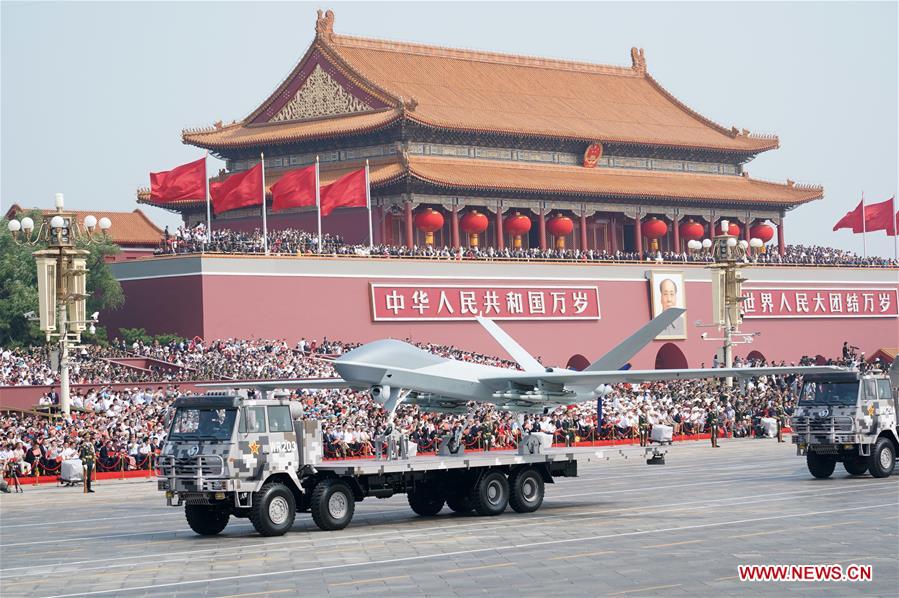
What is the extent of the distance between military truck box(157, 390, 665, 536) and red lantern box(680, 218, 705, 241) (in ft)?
186

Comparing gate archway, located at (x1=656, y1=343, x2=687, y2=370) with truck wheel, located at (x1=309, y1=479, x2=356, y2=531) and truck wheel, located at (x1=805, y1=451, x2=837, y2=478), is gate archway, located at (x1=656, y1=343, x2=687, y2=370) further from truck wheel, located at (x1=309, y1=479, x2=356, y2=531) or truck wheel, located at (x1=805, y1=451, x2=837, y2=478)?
truck wheel, located at (x1=309, y1=479, x2=356, y2=531)

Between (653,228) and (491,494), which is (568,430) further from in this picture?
(653,228)

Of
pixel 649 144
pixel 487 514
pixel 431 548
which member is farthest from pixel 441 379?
pixel 649 144

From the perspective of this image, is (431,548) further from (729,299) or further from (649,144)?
(649,144)

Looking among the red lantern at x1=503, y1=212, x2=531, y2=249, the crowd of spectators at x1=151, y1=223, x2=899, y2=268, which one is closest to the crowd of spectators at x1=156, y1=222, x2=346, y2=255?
the crowd of spectators at x1=151, y1=223, x2=899, y2=268

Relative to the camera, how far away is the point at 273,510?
28281 millimetres

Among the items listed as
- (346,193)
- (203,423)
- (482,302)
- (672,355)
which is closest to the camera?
(203,423)

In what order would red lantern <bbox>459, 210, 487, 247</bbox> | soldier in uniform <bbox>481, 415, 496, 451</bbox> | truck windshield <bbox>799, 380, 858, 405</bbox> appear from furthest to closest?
red lantern <bbox>459, 210, 487, 247</bbox>
soldier in uniform <bbox>481, 415, 496, 451</bbox>
truck windshield <bbox>799, 380, 858, 405</bbox>

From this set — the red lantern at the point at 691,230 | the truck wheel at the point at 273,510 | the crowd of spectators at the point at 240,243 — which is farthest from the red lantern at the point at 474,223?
the truck wheel at the point at 273,510

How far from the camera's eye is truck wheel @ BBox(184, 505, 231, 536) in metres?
29.2

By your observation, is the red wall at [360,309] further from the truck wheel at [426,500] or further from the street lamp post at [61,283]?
the truck wheel at [426,500]

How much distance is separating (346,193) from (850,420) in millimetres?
35719

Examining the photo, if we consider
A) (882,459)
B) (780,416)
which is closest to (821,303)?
(780,416)

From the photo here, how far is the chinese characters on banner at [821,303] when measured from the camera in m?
83.0
